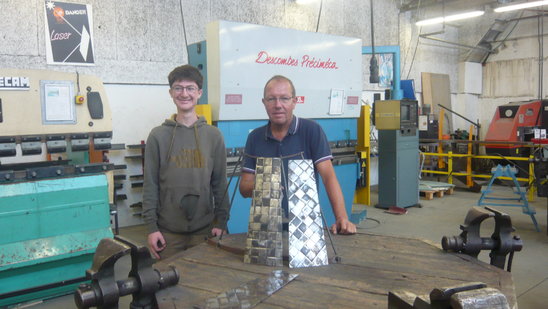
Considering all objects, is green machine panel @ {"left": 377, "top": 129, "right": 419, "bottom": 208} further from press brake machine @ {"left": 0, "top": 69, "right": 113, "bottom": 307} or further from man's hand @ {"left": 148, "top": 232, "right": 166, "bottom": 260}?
man's hand @ {"left": 148, "top": 232, "right": 166, "bottom": 260}

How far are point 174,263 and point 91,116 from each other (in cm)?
176

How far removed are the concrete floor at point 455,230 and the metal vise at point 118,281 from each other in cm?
166

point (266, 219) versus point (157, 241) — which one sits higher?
point (266, 219)

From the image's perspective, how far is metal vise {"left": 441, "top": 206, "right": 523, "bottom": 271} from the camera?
1.46 metres

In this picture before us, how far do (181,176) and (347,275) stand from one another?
0.91 meters

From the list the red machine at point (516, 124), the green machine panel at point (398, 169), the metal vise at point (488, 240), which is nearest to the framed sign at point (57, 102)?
the metal vise at point (488, 240)

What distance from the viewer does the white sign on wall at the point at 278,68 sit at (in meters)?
3.38

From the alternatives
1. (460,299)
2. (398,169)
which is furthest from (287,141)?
(398,169)

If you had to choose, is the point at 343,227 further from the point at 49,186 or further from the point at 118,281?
the point at 49,186

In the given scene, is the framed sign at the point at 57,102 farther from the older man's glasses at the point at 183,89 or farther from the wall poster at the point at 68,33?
the wall poster at the point at 68,33

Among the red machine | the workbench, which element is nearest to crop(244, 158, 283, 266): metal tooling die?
the workbench

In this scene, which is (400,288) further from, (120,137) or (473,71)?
(473,71)

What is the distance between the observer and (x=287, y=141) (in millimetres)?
1807

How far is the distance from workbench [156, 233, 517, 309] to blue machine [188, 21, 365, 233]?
A: 59.4 inches
